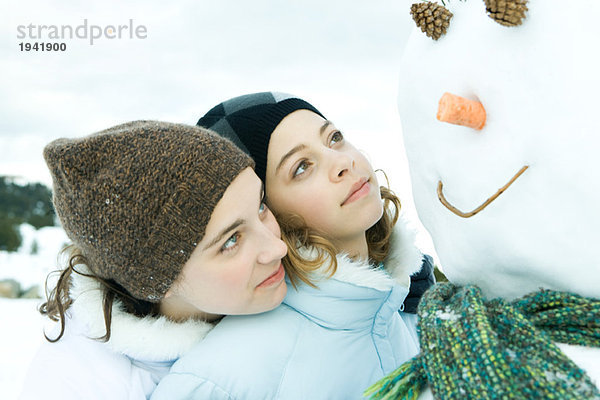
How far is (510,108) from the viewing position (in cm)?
79

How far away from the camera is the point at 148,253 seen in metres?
1.05

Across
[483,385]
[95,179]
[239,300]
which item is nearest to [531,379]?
[483,385]

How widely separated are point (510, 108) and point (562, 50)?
0.33 ft

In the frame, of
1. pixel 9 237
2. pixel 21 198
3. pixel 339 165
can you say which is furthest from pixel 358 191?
pixel 21 198

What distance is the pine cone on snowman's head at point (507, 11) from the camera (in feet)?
2.44

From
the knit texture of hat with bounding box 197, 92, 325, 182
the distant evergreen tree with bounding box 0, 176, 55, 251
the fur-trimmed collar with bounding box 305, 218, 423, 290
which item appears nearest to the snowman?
the fur-trimmed collar with bounding box 305, 218, 423, 290

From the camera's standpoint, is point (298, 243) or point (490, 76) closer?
point (490, 76)

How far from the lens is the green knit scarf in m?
0.69

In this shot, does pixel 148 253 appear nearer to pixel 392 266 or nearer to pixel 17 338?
pixel 392 266

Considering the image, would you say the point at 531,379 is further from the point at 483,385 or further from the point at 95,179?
the point at 95,179

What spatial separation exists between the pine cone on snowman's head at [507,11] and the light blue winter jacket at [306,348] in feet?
1.98

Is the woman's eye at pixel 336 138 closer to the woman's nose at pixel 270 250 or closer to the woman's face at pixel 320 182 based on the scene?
the woman's face at pixel 320 182

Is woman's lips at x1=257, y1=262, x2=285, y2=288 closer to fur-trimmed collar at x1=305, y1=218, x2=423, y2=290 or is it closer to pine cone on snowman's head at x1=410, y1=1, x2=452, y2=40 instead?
fur-trimmed collar at x1=305, y1=218, x2=423, y2=290

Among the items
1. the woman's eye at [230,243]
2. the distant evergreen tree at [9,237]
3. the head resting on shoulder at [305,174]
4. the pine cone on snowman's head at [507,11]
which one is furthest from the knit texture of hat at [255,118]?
the distant evergreen tree at [9,237]
